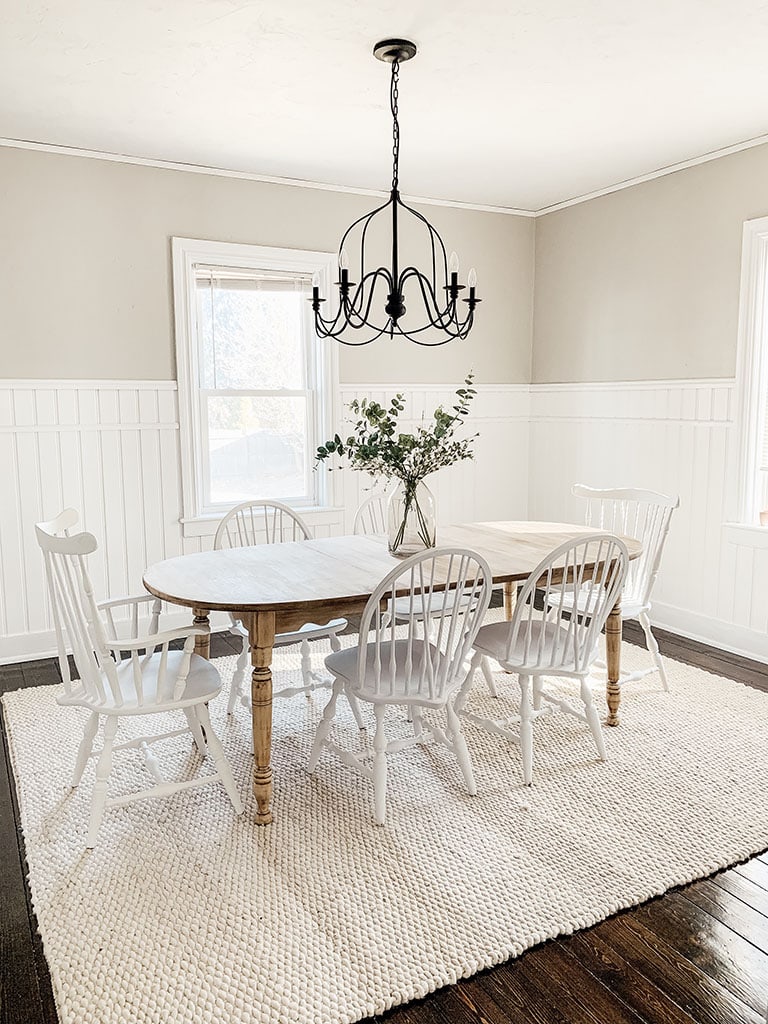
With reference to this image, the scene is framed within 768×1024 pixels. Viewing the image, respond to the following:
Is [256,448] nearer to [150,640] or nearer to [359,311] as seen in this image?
[359,311]

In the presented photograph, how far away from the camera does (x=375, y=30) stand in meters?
2.74

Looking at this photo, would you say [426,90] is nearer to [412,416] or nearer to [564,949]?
[412,416]

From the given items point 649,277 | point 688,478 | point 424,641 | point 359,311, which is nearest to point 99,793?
point 424,641

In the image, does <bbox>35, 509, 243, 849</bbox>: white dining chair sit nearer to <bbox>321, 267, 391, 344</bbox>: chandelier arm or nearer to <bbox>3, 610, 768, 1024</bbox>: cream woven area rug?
<bbox>3, 610, 768, 1024</bbox>: cream woven area rug

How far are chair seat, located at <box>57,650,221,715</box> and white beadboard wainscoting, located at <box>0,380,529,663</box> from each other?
63.9 inches

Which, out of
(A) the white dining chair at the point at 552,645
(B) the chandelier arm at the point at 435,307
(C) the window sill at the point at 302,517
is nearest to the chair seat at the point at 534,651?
(A) the white dining chair at the point at 552,645

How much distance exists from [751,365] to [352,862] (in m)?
3.11

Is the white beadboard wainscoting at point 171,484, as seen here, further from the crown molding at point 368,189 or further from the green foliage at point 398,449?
the green foliage at point 398,449

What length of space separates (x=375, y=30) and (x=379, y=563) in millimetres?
1830

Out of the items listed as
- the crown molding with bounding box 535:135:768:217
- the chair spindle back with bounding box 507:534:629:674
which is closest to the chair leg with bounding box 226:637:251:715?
the chair spindle back with bounding box 507:534:629:674

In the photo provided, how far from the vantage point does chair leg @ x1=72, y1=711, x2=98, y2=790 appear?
8.51 ft

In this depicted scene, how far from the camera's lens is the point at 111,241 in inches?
165

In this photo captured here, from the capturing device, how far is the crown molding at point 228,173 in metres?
3.96

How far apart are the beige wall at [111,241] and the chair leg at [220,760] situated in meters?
2.27
